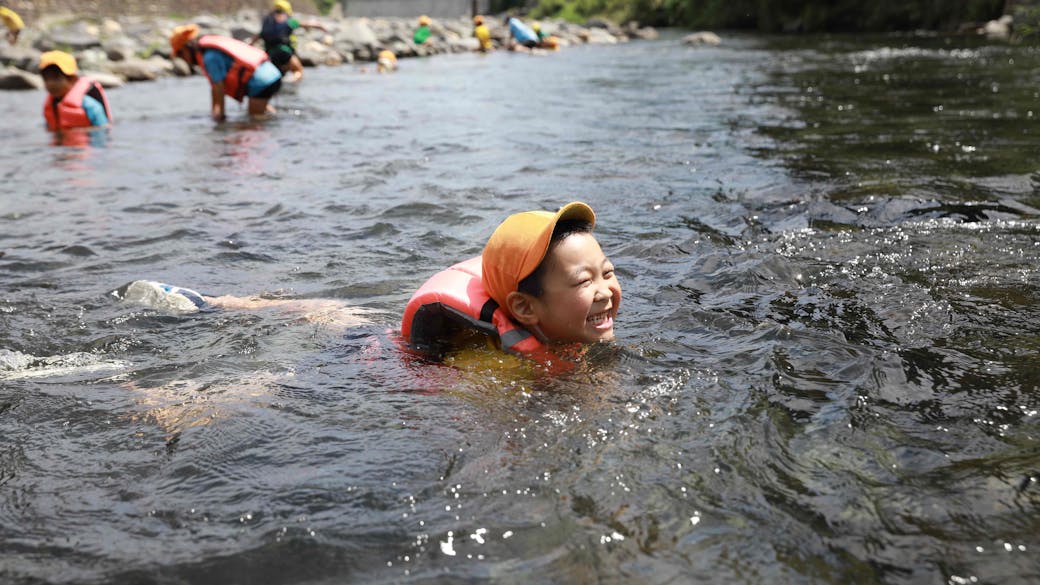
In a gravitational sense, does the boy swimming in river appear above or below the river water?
above

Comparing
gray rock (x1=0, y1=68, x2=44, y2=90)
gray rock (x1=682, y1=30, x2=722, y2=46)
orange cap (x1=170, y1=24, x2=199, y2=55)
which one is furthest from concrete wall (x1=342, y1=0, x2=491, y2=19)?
orange cap (x1=170, y1=24, x2=199, y2=55)

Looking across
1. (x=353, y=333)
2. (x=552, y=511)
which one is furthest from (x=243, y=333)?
(x=552, y=511)

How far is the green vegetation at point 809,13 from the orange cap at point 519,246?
90.9 feet

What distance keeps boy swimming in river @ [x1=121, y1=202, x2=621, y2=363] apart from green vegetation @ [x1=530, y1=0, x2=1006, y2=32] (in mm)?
27657

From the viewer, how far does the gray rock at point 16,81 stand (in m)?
17.4

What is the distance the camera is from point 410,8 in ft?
227

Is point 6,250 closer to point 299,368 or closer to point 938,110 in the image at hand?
point 299,368

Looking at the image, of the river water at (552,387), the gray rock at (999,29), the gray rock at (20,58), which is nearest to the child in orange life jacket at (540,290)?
the river water at (552,387)

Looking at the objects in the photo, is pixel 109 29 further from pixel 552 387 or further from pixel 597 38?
pixel 552 387

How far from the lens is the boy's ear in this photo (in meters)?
3.67

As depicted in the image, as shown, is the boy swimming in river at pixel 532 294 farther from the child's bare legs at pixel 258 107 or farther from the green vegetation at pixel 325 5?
the green vegetation at pixel 325 5

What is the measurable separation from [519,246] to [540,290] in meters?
0.19

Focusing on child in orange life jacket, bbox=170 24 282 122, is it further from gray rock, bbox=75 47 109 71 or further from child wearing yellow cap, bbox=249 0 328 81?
gray rock, bbox=75 47 109 71

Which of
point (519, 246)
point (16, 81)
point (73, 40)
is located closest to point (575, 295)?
point (519, 246)
